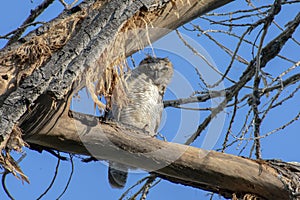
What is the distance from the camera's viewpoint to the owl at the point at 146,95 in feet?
11.6

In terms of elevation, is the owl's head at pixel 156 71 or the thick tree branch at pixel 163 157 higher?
the owl's head at pixel 156 71

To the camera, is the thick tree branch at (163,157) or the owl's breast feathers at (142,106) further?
the owl's breast feathers at (142,106)

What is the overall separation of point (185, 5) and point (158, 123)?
1569 mm

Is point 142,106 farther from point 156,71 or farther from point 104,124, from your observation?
point 104,124

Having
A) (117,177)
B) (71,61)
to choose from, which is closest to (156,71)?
(117,177)

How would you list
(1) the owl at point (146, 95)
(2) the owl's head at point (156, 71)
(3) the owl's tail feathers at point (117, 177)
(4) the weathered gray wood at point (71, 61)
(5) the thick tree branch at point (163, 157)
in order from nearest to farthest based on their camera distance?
(4) the weathered gray wood at point (71, 61) → (5) the thick tree branch at point (163, 157) → (3) the owl's tail feathers at point (117, 177) → (1) the owl at point (146, 95) → (2) the owl's head at point (156, 71)

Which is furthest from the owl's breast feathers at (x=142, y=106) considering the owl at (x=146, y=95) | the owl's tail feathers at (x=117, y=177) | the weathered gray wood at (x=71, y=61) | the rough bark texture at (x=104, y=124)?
the weathered gray wood at (x=71, y=61)

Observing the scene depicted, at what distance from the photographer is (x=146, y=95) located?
3.67m

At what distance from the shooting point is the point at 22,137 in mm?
1964

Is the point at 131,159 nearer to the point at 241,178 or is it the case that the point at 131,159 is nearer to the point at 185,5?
the point at 241,178

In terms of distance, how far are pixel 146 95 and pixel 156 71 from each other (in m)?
0.28

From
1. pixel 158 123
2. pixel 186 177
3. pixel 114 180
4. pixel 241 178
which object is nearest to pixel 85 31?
pixel 186 177

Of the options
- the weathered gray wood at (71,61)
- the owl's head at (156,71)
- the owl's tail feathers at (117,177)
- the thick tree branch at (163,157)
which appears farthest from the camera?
the owl's head at (156,71)

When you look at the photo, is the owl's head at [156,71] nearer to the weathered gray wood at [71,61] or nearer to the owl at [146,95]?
the owl at [146,95]
